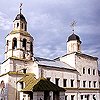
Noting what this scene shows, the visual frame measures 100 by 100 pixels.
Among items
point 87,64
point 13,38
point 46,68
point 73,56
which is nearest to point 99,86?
point 87,64

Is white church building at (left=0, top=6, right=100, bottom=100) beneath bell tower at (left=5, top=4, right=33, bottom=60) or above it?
beneath

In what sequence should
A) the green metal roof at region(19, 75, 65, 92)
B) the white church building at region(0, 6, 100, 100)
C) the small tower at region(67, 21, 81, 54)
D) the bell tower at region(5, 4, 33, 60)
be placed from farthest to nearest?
1. the small tower at region(67, 21, 81, 54)
2. the bell tower at region(5, 4, 33, 60)
3. the white church building at region(0, 6, 100, 100)
4. the green metal roof at region(19, 75, 65, 92)

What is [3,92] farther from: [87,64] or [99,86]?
[99,86]

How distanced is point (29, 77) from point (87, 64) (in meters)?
15.2

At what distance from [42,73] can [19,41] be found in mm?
6113

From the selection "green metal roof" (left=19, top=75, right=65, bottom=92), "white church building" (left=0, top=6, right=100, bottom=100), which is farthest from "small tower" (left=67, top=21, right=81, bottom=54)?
"green metal roof" (left=19, top=75, right=65, bottom=92)

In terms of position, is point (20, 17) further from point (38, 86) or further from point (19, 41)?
point (38, 86)

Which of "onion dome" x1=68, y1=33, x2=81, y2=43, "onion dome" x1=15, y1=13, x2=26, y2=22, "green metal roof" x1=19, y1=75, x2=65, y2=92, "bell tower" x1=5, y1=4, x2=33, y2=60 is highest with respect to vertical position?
"onion dome" x1=15, y1=13, x2=26, y2=22

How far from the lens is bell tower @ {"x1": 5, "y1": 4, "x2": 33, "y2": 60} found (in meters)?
31.4

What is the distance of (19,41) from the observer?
103 ft

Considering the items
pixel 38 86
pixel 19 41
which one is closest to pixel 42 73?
pixel 19 41

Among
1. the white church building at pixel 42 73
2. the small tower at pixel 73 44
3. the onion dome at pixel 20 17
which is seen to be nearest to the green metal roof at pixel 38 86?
the white church building at pixel 42 73

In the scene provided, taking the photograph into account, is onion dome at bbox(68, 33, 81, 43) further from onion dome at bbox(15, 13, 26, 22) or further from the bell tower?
onion dome at bbox(15, 13, 26, 22)

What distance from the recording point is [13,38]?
31.9 meters
